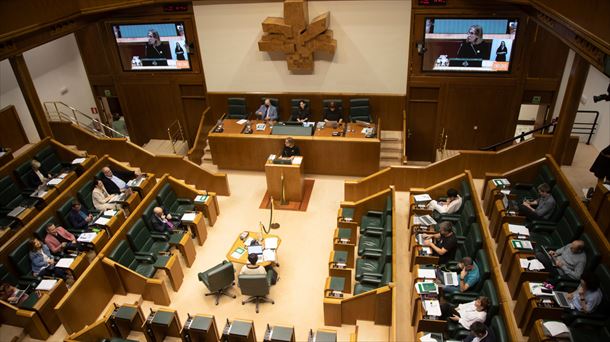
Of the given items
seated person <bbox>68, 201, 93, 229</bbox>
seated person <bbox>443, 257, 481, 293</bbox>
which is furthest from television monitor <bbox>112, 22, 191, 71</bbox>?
seated person <bbox>443, 257, 481, 293</bbox>

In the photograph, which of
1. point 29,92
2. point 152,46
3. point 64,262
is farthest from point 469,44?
point 29,92

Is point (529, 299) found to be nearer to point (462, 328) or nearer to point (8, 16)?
point (462, 328)

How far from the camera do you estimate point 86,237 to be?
7512mm

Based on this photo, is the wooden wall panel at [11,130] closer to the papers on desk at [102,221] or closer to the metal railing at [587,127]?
the papers on desk at [102,221]

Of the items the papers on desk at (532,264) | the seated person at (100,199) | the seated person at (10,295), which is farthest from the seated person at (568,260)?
the seated person at (10,295)

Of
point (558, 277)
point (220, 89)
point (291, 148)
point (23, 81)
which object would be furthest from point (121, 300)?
point (558, 277)

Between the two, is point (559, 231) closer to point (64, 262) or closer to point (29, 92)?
point (64, 262)

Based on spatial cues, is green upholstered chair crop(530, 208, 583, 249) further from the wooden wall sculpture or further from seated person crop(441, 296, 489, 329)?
the wooden wall sculpture

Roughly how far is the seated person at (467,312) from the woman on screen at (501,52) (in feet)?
19.6

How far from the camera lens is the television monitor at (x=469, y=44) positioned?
945 centimetres

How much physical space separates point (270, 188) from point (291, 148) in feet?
3.26

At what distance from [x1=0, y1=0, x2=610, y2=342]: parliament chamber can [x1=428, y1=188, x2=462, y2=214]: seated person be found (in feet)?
0.12

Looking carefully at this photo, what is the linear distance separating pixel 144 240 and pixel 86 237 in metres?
0.93

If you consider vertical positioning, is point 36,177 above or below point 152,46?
below
